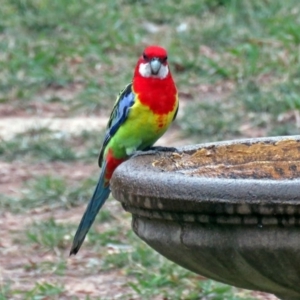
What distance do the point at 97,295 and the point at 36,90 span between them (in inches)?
140

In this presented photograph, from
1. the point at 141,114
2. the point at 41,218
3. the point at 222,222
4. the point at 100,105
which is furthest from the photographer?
the point at 100,105

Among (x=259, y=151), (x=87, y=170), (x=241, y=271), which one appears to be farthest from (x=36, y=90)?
(x=241, y=271)

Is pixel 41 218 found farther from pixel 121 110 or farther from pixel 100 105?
pixel 100 105

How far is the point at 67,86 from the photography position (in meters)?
7.34

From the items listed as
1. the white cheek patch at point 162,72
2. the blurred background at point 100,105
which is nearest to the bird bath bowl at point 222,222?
the white cheek patch at point 162,72

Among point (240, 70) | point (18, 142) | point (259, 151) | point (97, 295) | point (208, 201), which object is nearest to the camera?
point (208, 201)

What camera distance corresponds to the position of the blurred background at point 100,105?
13.5 feet

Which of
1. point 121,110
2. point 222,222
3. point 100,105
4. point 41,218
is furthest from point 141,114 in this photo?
point 100,105

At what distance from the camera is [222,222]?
2.22 m

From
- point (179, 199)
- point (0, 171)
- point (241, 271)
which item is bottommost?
point (0, 171)

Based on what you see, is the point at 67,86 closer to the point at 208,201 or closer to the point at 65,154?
the point at 65,154

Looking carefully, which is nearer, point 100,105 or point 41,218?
point 41,218

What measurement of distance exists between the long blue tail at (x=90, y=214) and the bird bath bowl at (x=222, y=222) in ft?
3.44

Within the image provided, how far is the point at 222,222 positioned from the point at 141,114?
1.38 m
